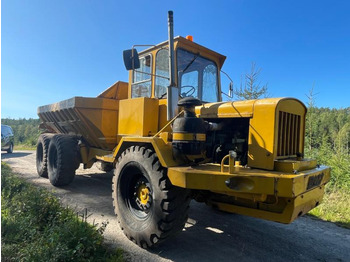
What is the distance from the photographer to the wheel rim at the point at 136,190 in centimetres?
366

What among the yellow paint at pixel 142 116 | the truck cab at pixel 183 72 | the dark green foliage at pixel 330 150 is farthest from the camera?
the dark green foliage at pixel 330 150

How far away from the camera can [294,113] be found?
3557 millimetres

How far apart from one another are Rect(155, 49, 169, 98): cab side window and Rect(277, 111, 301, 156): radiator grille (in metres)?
2.03

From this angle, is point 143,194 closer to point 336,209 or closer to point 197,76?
point 197,76

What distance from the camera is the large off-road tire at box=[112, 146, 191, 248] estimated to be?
3.21m

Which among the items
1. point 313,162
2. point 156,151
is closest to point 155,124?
point 156,151

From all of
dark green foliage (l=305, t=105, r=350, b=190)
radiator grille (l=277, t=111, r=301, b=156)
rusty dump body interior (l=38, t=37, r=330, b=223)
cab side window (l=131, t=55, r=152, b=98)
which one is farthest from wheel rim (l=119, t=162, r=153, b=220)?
dark green foliage (l=305, t=105, r=350, b=190)

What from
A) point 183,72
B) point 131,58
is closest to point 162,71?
point 183,72

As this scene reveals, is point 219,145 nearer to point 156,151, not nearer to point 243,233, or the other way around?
point 156,151

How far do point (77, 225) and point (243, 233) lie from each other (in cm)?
250

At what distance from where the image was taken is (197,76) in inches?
190

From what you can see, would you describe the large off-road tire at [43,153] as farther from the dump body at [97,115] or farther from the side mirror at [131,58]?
the side mirror at [131,58]

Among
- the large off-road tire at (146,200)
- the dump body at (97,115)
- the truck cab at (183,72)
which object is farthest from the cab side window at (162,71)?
the dump body at (97,115)

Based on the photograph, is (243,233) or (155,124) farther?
(155,124)
